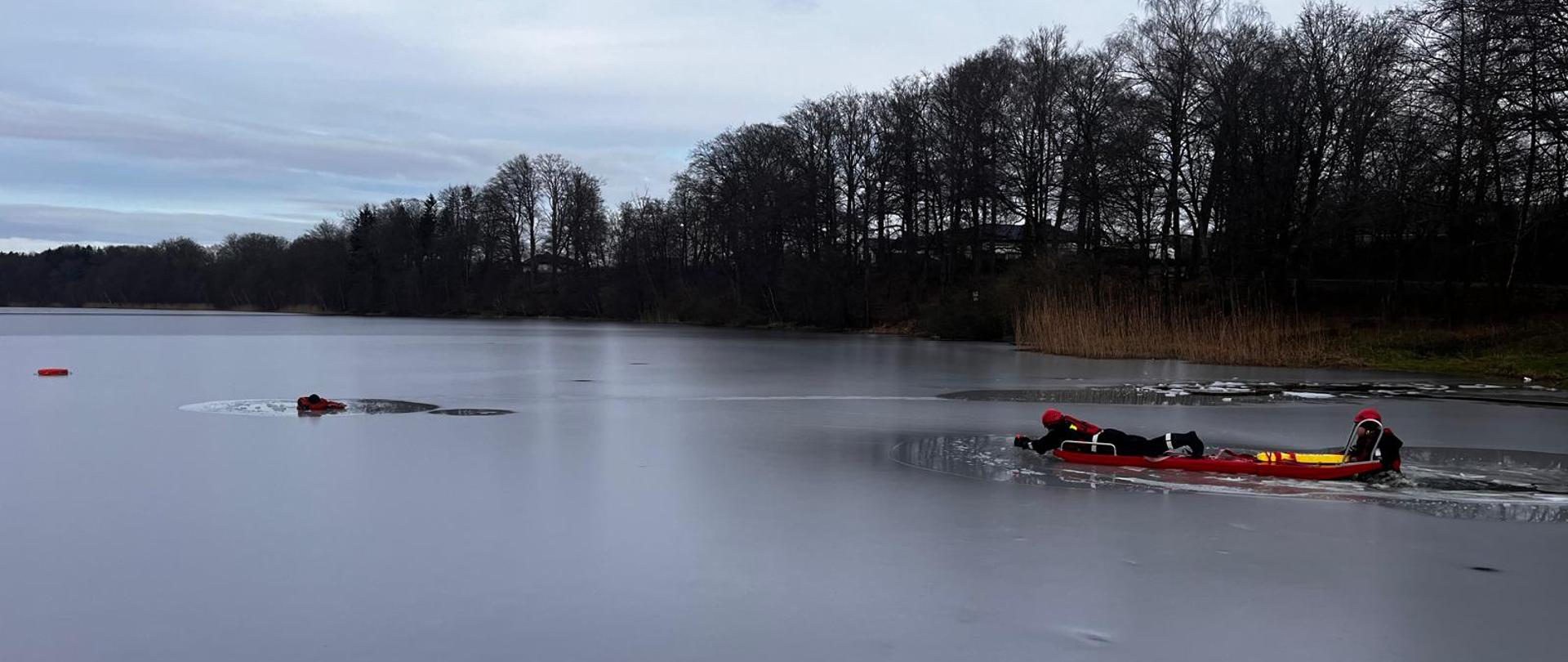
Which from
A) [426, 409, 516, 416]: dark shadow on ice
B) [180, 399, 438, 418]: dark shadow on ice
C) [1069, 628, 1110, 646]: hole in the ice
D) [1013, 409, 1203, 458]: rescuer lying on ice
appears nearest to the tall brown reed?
[1013, 409, 1203, 458]: rescuer lying on ice

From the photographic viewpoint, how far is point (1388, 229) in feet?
82.6

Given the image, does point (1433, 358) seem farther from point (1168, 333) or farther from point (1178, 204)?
point (1178, 204)

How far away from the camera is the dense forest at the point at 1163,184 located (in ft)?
64.9

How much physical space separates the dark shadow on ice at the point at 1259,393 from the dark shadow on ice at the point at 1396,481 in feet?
14.0

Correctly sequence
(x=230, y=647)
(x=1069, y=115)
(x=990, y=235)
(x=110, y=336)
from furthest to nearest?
(x=990, y=235), (x=1069, y=115), (x=110, y=336), (x=230, y=647)

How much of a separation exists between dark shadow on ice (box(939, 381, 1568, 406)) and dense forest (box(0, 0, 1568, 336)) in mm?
4816

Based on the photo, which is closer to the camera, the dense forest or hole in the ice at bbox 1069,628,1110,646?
hole in the ice at bbox 1069,628,1110,646

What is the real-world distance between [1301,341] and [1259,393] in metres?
8.19

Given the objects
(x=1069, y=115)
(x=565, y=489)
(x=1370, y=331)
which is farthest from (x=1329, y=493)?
(x=1069, y=115)

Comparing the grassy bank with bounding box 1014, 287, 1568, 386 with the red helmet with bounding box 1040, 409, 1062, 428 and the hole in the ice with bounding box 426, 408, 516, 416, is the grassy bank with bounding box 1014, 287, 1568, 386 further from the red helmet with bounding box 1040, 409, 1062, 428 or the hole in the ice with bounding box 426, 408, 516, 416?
the hole in the ice with bounding box 426, 408, 516, 416

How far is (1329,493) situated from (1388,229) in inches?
858

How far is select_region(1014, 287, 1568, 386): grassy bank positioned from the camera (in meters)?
17.7

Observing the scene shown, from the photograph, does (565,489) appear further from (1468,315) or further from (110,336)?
(110,336)

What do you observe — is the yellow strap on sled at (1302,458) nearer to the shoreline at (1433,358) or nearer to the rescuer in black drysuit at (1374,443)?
the rescuer in black drysuit at (1374,443)
